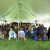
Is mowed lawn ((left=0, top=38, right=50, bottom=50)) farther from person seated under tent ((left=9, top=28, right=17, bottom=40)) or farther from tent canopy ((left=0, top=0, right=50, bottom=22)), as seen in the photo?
tent canopy ((left=0, top=0, right=50, bottom=22))

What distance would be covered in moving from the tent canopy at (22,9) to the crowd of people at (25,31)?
0.05 m

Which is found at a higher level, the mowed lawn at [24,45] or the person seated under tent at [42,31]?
the person seated under tent at [42,31]

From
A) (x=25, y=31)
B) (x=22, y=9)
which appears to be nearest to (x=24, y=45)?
(x=25, y=31)

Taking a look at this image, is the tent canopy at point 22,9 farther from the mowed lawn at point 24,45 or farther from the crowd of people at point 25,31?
the mowed lawn at point 24,45

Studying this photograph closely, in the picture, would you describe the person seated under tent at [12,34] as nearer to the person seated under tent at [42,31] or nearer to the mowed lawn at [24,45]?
the mowed lawn at [24,45]

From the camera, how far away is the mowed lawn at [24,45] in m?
1.02

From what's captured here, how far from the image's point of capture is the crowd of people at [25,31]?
104cm

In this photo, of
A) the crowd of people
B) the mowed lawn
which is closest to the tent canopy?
the crowd of people

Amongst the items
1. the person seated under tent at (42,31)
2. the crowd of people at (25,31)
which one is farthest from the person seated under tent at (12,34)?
the person seated under tent at (42,31)

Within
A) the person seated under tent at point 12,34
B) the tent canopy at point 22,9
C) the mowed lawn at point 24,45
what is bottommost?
the mowed lawn at point 24,45

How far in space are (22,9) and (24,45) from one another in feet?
0.85

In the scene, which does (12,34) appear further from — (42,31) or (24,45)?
(42,31)

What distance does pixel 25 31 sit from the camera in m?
1.04

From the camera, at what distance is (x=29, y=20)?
105 centimetres
